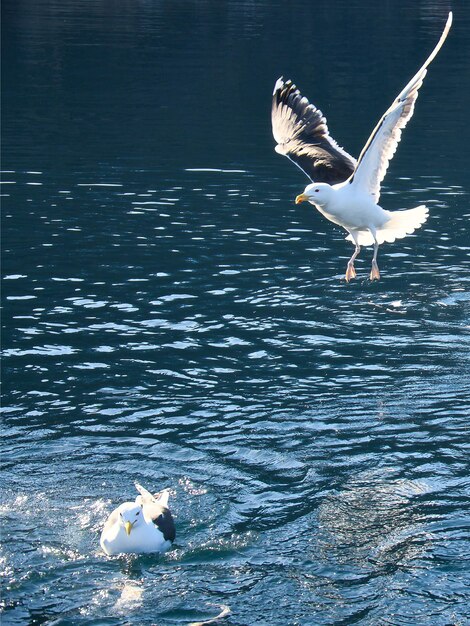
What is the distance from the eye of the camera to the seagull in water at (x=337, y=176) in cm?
2108

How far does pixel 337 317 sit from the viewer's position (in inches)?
803

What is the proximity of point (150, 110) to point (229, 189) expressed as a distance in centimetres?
1336

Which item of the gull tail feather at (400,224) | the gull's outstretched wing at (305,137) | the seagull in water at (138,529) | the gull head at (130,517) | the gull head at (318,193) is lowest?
the seagull in water at (138,529)

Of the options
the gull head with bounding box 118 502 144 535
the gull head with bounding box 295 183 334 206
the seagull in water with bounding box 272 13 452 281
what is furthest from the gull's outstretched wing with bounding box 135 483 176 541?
the seagull in water with bounding box 272 13 452 281

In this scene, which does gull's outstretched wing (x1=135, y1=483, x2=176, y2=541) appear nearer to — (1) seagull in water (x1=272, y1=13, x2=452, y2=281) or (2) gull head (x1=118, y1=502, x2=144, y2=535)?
(2) gull head (x1=118, y1=502, x2=144, y2=535)

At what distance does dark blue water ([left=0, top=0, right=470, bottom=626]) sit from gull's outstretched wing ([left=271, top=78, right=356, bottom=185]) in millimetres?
2188

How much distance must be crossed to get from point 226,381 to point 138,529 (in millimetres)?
5606

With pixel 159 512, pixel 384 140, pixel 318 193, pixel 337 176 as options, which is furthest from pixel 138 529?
pixel 337 176

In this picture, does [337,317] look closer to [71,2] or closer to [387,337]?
[387,337]

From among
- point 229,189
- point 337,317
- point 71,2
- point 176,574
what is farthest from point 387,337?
point 71,2

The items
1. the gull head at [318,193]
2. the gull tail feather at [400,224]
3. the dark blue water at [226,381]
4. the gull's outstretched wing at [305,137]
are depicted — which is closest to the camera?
the dark blue water at [226,381]

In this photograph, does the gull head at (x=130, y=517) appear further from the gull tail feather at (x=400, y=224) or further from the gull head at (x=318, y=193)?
the gull tail feather at (x=400, y=224)

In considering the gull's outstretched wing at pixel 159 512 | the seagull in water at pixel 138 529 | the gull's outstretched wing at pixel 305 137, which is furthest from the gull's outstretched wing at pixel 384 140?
the seagull in water at pixel 138 529

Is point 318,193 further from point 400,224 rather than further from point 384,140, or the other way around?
point 400,224
